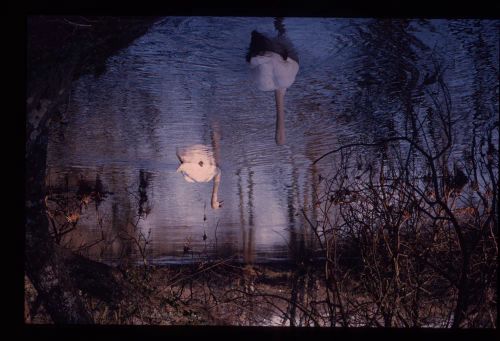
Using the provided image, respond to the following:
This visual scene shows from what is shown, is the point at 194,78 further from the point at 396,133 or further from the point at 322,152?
the point at 396,133

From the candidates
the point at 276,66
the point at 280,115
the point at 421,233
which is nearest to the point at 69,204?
the point at 280,115

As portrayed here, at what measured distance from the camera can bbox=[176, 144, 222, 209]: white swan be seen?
3293 mm

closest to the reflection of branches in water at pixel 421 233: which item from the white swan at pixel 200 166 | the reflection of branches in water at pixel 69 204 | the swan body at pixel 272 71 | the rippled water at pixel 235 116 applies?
the rippled water at pixel 235 116

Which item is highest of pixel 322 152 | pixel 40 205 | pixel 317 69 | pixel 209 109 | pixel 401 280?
pixel 317 69

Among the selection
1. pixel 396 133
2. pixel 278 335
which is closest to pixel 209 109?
pixel 396 133

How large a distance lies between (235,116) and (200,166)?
0.33m

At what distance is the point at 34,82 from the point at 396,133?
6.41 feet

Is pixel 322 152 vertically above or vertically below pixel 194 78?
below

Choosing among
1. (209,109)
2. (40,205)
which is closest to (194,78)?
(209,109)

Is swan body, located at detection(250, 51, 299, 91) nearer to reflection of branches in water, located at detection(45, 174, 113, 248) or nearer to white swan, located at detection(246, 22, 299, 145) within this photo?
white swan, located at detection(246, 22, 299, 145)

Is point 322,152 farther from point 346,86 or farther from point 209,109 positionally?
point 209,109

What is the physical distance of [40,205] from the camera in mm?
3279

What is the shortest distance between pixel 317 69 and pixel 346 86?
0.18 metres

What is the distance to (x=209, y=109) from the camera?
3312 millimetres
